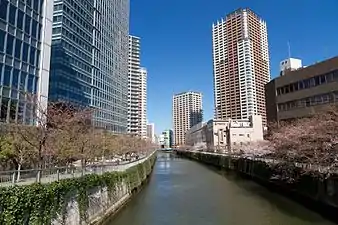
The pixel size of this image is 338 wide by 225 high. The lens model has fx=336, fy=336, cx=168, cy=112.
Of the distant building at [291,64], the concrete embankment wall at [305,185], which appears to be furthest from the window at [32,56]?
the distant building at [291,64]

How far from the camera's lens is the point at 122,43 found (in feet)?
424

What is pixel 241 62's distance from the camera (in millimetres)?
151375

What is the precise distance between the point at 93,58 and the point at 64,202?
81.8 meters

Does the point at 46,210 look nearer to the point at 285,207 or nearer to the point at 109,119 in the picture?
the point at 285,207

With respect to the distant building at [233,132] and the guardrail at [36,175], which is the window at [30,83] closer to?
the guardrail at [36,175]

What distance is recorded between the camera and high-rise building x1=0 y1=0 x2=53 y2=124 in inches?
1351

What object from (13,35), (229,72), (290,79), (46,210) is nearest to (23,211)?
(46,210)

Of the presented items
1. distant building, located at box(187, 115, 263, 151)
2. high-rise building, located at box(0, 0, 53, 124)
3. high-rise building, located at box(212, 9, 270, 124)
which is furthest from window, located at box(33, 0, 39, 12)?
high-rise building, located at box(212, 9, 270, 124)

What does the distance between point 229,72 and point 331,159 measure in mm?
137443

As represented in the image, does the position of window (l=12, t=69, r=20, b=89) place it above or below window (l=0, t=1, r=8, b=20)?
below

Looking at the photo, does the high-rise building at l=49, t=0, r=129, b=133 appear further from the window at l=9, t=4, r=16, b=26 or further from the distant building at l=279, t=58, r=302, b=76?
the distant building at l=279, t=58, r=302, b=76

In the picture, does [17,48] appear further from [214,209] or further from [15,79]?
[214,209]

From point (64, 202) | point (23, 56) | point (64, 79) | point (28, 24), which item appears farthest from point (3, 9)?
point (64, 79)

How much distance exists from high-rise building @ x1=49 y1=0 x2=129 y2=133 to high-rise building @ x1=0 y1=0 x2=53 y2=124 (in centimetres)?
2363
